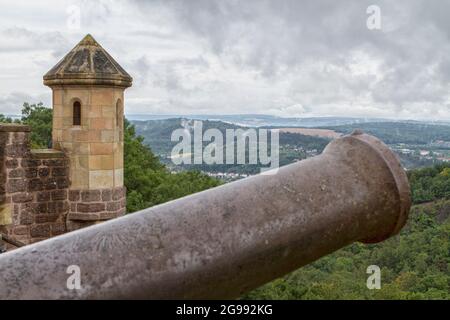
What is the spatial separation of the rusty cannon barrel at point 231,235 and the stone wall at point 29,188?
199 inches

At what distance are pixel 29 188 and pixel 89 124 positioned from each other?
88cm

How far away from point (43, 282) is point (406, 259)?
20257 mm

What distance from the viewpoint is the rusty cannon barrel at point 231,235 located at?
2166mm

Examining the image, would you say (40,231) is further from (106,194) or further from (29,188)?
(106,194)

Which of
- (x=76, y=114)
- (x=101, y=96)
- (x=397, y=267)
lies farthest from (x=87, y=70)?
(x=397, y=267)

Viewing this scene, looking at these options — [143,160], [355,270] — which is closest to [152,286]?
[355,270]

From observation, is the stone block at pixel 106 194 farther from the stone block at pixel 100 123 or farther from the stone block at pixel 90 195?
the stone block at pixel 100 123

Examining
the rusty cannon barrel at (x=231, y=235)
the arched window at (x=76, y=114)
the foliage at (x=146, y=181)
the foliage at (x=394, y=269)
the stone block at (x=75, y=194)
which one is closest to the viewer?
the rusty cannon barrel at (x=231, y=235)

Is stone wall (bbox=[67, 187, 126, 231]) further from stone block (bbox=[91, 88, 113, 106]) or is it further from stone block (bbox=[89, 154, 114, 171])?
stone block (bbox=[91, 88, 113, 106])

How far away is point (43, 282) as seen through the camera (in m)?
2.13

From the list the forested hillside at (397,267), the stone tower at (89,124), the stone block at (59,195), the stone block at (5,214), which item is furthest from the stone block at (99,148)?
the forested hillside at (397,267)

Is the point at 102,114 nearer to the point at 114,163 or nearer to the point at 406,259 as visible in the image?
the point at 114,163

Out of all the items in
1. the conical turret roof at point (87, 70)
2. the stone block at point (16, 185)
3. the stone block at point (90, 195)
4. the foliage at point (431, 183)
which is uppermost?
the conical turret roof at point (87, 70)

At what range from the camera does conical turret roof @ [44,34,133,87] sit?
7.44 m
